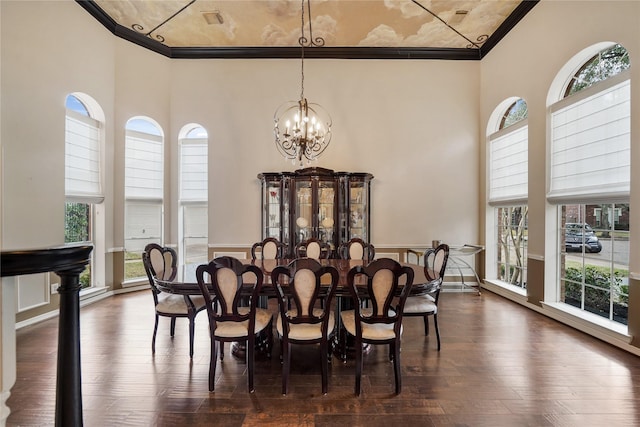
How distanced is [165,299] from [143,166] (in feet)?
10.6

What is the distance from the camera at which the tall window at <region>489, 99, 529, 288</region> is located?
4.83 m

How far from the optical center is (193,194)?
592cm

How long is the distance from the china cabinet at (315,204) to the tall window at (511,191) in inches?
87.7

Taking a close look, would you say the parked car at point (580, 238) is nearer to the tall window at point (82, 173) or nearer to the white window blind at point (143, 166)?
the white window blind at point (143, 166)

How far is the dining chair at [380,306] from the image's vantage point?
240 centimetres

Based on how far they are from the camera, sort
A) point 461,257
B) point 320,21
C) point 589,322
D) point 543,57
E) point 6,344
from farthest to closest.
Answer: point 461,257, point 320,21, point 543,57, point 589,322, point 6,344

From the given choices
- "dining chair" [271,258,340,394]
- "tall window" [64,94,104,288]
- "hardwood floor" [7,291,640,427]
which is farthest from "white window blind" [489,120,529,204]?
"tall window" [64,94,104,288]

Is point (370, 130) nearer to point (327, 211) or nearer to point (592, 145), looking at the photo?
point (327, 211)

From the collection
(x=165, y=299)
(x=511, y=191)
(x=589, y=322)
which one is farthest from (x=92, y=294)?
(x=511, y=191)

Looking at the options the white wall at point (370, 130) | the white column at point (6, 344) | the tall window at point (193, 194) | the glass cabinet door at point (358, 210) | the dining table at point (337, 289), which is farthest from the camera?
the tall window at point (193, 194)

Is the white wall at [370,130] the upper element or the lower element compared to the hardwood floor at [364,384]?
upper

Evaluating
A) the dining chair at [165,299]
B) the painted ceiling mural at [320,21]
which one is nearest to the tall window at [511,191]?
the painted ceiling mural at [320,21]

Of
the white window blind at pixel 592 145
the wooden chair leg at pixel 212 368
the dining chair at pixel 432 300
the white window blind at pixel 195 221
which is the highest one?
the white window blind at pixel 592 145

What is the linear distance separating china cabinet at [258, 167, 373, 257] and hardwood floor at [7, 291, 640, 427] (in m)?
2.04
